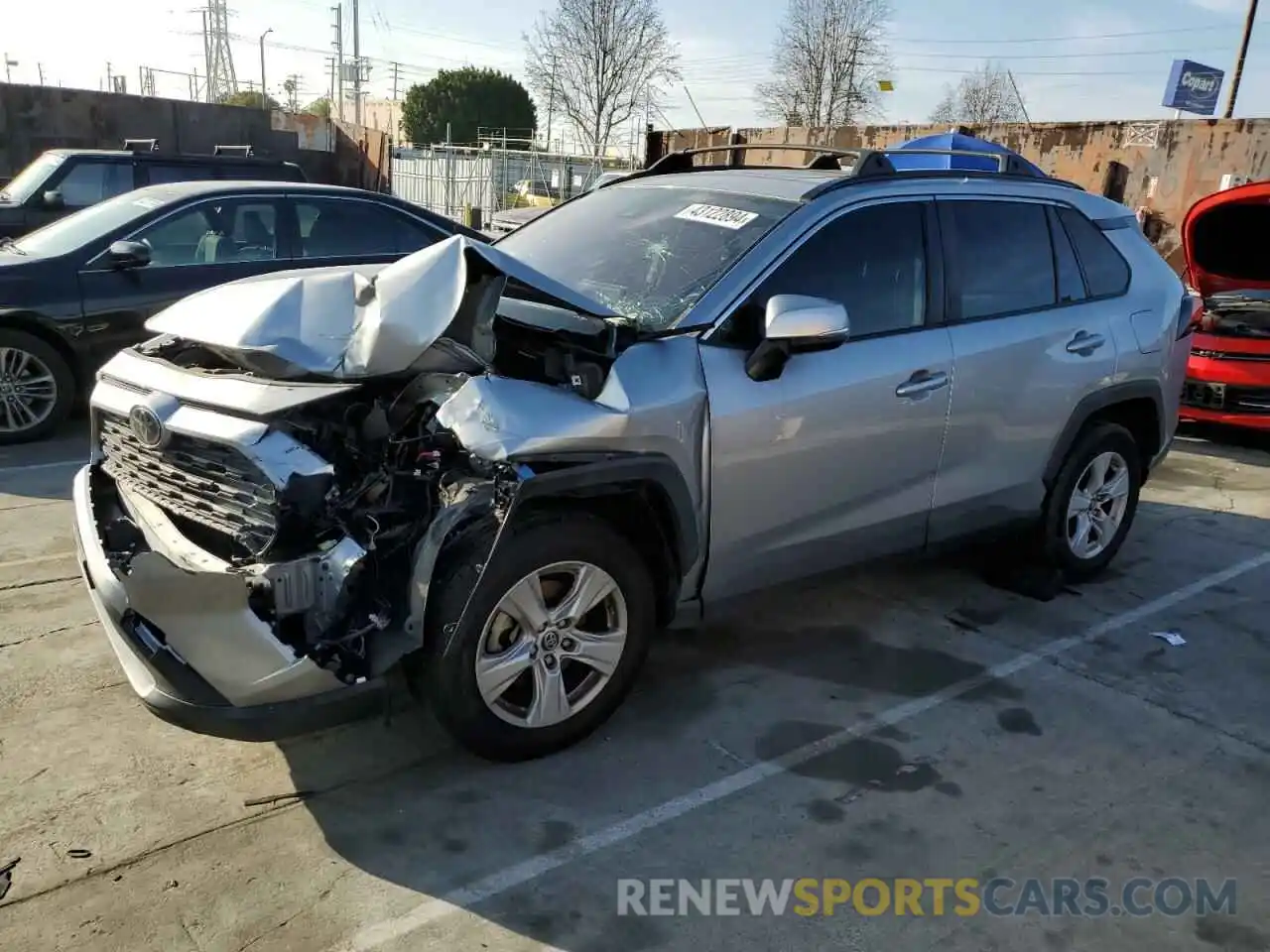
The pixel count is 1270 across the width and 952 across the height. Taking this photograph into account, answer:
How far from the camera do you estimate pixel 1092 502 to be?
509 cm

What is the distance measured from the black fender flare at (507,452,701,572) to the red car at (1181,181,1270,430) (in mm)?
6345

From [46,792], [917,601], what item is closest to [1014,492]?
[917,601]

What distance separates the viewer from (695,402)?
337 centimetres

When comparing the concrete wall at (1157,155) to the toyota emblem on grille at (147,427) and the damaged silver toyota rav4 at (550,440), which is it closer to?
the damaged silver toyota rav4 at (550,440)

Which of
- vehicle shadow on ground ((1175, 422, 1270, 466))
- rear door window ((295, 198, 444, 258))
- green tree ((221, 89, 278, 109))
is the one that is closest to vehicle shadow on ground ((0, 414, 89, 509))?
rear door window ((295, 198, 444, 258))

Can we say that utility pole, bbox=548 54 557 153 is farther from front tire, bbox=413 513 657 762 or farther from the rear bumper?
the rear bumper

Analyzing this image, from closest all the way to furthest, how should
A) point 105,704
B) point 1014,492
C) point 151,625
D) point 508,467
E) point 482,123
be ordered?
point 151,625
point 508,467
point 105,704
point 1014,492
point 482,123

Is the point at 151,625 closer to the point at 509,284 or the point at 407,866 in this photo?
the point at 407,866

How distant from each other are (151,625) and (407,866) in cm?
96

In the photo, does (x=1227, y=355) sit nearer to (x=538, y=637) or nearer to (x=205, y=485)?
(x=538, y=637)

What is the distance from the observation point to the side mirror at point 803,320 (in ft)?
10.8

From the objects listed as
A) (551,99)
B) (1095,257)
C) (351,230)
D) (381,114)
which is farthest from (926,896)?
(381,114)

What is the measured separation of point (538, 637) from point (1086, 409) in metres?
2.98

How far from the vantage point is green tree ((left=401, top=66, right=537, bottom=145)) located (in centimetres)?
5106
